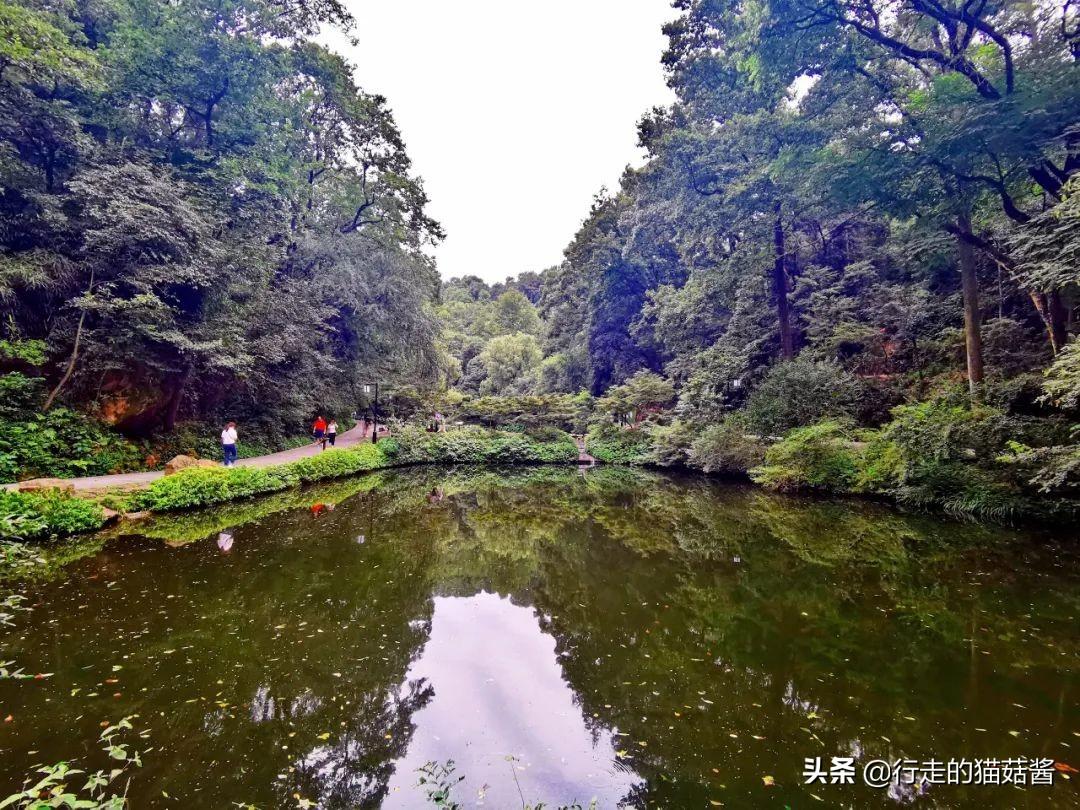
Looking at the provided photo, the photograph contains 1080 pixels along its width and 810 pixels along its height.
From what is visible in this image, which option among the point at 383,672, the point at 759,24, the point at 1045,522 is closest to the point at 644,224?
the point at 759,24

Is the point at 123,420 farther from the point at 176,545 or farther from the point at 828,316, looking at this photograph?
the point at 828,316

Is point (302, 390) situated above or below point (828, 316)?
below

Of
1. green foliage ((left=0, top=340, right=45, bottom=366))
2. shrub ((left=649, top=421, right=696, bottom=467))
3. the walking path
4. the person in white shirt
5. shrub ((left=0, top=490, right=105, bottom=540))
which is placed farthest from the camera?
the walking path

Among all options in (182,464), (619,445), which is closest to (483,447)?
(619,445)

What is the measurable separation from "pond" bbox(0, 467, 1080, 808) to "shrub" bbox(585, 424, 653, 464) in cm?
1159

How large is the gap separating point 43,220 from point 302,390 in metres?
7.66

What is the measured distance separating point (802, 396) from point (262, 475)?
569 inches

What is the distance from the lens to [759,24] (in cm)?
966

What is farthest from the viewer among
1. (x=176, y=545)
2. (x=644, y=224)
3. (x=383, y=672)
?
→ (x=644, y=224)

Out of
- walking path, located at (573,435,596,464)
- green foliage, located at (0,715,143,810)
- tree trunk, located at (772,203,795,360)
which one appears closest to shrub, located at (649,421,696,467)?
walking path, located at (573,435,596,464)

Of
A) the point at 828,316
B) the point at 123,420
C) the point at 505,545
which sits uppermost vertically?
the point at 828,316

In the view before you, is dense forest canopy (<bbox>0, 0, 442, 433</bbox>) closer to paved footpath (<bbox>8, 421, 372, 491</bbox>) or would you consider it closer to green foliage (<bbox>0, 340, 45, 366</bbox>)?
green foliage (<bbox>0, 340, 45, 366</bbox>)

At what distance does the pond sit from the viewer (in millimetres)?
3098

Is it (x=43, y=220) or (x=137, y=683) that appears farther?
(x=43, y=220)
